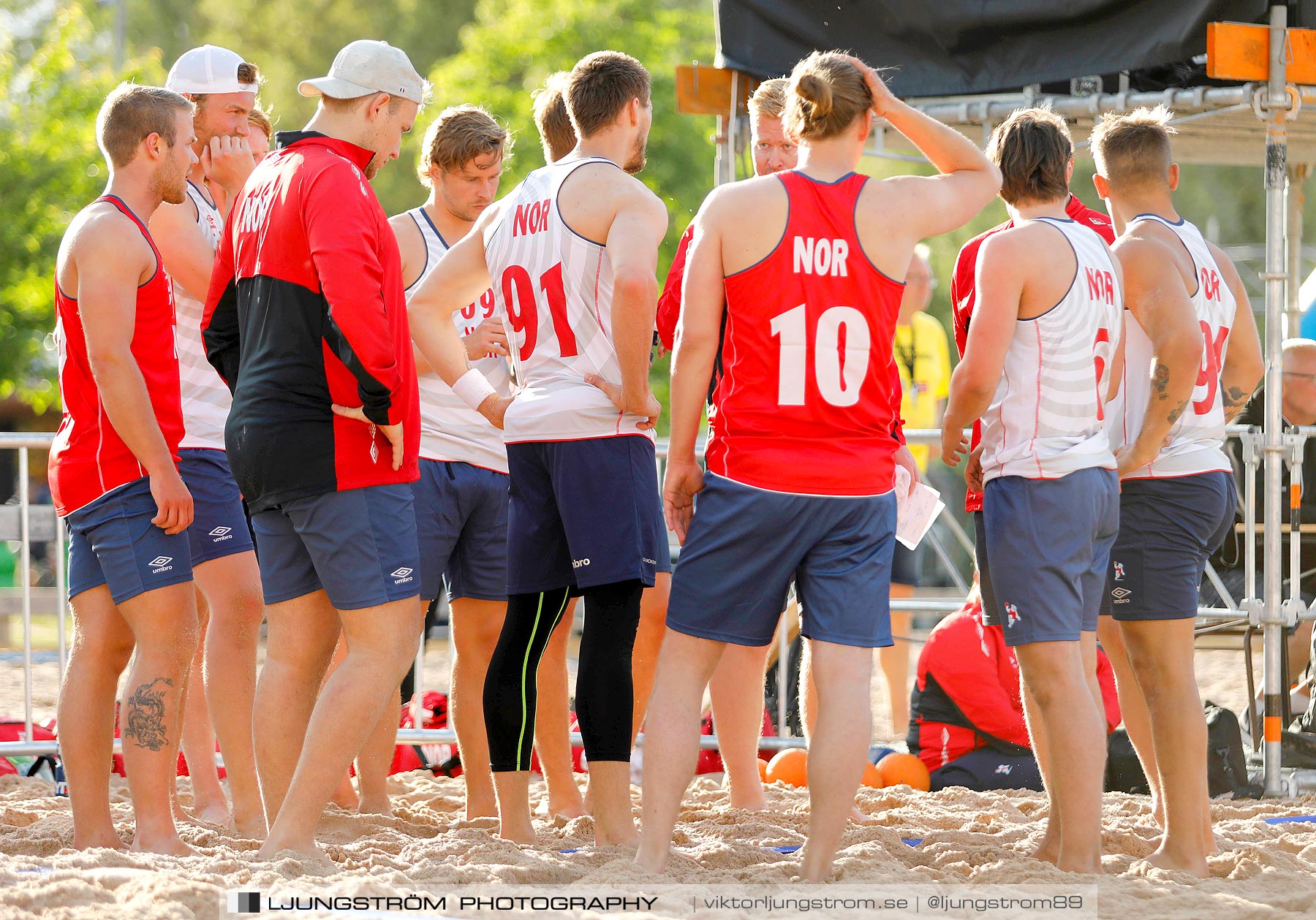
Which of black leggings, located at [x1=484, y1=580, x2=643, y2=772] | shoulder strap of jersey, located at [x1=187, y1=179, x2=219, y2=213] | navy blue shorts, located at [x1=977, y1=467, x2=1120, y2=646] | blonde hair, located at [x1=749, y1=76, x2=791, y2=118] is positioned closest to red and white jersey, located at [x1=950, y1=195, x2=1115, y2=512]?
navy blue shorts, located at [x1=977, y1=467, x2=1120, y2=646]

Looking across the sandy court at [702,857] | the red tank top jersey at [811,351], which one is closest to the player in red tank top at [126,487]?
the sandy court at [702,857]

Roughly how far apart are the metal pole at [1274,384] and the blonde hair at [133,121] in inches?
146

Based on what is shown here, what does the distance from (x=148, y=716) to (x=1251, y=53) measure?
4.33 metres

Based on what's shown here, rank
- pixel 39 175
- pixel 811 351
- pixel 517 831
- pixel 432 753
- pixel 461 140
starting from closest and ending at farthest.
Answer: pixel 811 351 → pixel 517 831 → pixel 461 140 → pixel 432 753 → pixel 39 175

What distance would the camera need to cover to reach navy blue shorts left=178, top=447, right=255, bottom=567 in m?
4.18

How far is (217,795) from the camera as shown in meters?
4.52

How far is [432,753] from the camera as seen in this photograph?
5984mm

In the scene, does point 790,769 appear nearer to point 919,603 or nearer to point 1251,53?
point 919,603

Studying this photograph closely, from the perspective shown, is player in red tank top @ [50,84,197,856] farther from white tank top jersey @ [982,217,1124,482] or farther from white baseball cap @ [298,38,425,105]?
white tank top jersey @ [982,217,1124,482]

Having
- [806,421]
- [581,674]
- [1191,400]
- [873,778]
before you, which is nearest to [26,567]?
[581,674]

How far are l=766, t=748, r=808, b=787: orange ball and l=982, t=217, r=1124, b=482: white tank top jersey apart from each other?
208 centimetres

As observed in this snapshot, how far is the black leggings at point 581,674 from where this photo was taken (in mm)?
3709

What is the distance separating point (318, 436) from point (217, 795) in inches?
65.8

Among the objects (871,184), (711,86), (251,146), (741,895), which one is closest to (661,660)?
(741,895)
